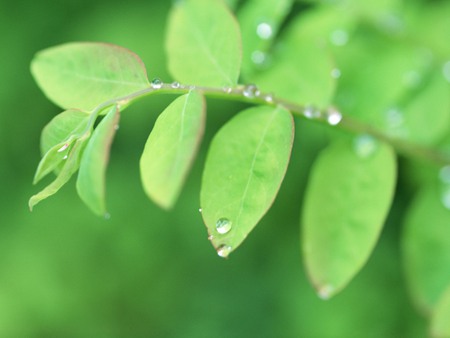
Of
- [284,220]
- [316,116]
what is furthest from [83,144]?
[284,220]

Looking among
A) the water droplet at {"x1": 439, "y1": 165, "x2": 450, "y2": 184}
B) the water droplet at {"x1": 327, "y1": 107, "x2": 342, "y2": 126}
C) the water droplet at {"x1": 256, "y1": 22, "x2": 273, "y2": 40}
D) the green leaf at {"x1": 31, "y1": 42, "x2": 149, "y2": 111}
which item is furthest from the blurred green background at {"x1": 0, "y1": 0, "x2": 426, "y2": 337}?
the green leaf at {"x1": 31, "y1": 42, "x2": 149, "y2": 111}

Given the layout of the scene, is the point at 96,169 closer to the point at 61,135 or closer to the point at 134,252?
the point at 61,135

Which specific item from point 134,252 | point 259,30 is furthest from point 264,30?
point 134,252

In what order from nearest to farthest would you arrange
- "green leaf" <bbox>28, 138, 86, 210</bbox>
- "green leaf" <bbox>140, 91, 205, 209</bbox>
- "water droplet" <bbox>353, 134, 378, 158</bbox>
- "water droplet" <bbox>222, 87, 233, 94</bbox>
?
"green leaf" <bbox>140, 91, 205, 209</bbox>, "green leaf" <bbox>28, 138, 86, 210</bbox>, "water droplet" <bbox>222, 87, 233, 94</bbox>, "water droplet" <bbox>353, 134, 378, 158</bbox>

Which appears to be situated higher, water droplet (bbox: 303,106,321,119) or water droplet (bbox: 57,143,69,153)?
water droplet (bbox: 57,143,69,153)

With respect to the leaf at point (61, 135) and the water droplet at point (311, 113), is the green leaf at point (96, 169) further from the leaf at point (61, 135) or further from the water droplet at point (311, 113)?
the water droplet at point (311, 113)

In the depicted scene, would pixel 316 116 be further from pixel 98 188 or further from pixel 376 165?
pixel 98 188

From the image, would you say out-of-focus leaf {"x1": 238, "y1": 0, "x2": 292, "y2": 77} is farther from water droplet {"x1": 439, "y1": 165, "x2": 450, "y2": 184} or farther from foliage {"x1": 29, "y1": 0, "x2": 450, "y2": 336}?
water droplet {"x1": 439, "y1": 165, "x2": 450, "y2": 184}
